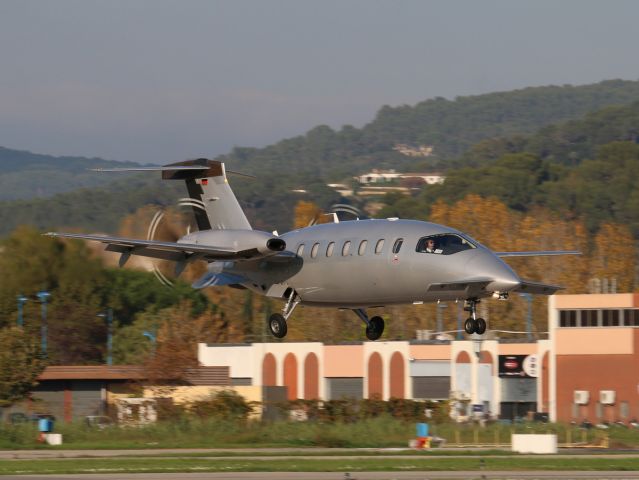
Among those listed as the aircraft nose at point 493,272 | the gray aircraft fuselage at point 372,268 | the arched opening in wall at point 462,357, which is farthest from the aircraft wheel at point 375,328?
the arched opening in wall at point 462,357

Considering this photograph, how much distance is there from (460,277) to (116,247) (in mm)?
12486

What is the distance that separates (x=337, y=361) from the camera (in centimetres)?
9469

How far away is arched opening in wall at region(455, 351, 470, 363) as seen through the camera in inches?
3489

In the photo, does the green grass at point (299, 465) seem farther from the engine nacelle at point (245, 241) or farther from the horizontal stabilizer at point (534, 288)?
the horizontal stabilizer at point (534, 288)

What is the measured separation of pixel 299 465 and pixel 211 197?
35.7ft

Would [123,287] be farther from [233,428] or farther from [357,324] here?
[233,428]

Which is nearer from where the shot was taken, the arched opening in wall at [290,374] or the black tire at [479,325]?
the black tire at [479,325]

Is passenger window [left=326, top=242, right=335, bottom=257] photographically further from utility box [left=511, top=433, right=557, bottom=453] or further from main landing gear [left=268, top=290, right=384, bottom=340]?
utility box [left=511, top=433, right=557, bottom=453]

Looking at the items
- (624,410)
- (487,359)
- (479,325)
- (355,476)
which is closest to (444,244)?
(479,325)

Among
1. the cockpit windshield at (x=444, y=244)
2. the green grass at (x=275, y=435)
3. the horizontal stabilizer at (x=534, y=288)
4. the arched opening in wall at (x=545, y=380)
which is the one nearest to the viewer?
the horizontal stabilizer at (x=534, y=288)

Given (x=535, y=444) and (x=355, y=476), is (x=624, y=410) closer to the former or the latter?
(x=535, y=444)

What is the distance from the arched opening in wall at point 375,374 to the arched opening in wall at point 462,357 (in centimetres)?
634

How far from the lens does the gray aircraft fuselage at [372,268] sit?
124 ft

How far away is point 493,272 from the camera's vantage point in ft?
121
